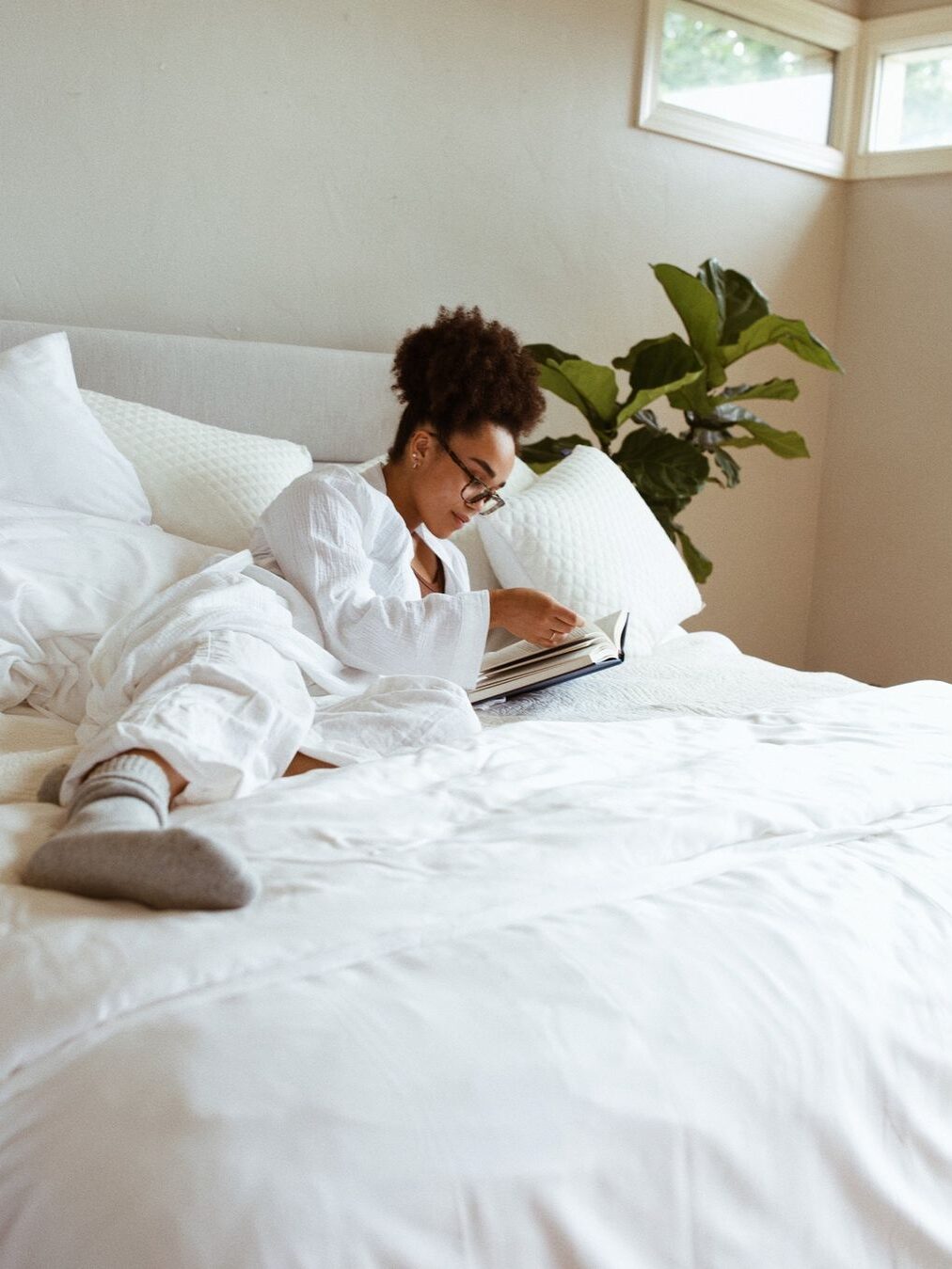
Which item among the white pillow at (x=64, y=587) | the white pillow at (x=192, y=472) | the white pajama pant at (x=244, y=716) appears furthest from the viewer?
the white pillow at (x=192, y=472)

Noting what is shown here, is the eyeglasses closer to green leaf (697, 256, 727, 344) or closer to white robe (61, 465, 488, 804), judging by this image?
white robe (61, 465, 488, 804)

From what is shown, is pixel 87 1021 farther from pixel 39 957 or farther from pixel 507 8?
pixel 507 8

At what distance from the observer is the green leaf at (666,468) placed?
3.13 m

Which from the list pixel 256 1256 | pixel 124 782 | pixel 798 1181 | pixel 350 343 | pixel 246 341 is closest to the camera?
pixel 256 1256

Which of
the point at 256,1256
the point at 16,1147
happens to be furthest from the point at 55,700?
the point at 256,1256

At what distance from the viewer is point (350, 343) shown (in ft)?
10.1

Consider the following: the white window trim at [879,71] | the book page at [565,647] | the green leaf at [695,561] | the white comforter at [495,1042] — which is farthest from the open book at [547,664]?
the white window trim at [879,71]

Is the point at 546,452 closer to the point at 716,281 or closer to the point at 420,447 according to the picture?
the point at 716,281

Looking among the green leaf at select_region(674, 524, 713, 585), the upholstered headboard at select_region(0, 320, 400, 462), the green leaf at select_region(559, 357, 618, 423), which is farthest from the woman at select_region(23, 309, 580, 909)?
the green leaf at select_region(674, 524, 713, 585)

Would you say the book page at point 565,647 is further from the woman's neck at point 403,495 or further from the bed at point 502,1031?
the bed at point 502,1031

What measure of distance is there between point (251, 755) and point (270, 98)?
195 cm

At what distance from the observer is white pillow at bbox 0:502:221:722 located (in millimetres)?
1741

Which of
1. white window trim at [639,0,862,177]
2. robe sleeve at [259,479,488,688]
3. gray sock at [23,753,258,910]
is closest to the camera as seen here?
gray sock at [23,753,258,910]

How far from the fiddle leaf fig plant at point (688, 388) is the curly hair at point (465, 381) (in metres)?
0.85
